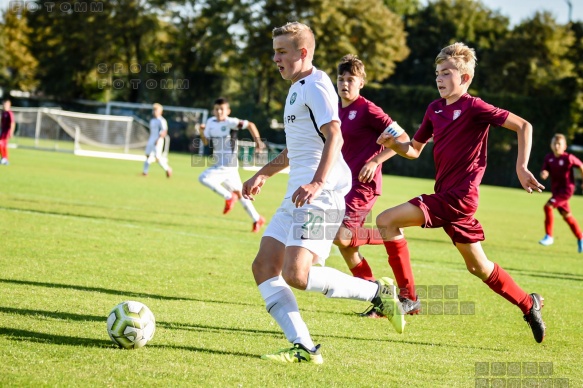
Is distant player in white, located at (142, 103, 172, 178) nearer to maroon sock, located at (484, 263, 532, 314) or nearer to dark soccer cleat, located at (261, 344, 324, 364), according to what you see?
maroon sock, located at (484, 263, 532, 314)

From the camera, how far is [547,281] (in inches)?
399

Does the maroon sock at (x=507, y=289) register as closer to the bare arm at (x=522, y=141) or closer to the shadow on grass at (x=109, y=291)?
the bare arm at (x=522, y=141)

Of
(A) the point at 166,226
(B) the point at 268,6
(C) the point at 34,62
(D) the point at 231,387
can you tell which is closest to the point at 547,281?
(A) the point at 166,226

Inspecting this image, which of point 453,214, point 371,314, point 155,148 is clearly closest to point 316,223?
point 453,214

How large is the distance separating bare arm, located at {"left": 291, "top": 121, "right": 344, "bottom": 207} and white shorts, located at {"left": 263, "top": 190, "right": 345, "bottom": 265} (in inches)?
10.2

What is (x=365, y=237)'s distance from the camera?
23.9 feet

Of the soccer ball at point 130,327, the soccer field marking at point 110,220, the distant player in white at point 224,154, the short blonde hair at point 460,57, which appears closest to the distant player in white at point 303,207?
the soccer ball at point 130,327

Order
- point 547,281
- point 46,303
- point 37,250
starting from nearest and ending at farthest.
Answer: point 46,303
point 37,250
point 547,281

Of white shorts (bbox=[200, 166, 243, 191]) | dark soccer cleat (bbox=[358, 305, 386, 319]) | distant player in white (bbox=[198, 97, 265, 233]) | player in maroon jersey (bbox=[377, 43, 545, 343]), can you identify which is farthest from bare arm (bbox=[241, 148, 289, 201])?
white shorts (bbox=[200, 166, 243, 191])

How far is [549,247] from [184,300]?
9.97 metres

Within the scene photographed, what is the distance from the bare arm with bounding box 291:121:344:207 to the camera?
4676mm

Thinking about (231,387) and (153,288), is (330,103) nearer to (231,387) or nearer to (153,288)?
(231,387)

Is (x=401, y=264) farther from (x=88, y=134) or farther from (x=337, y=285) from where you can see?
(x=88, y=134)

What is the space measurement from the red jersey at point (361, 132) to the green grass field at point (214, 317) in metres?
1.42
